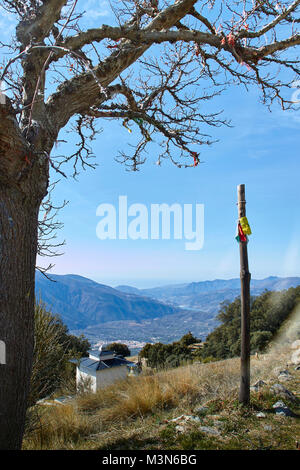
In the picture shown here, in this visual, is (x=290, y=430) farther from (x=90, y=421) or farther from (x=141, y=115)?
(x=141, y=115)

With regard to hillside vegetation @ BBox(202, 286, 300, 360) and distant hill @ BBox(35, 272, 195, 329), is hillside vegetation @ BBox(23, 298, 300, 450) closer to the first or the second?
hillside vegetation @ BBox(202, 286, 300, 360)

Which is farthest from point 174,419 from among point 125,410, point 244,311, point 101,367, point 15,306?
point 101,367

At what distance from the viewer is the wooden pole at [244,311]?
4.09 m

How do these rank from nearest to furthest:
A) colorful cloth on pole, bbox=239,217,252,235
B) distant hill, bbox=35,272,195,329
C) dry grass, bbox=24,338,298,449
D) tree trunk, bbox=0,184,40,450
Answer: tree trunk, bbox=0,184,40,450
dry grass, bbox=24,338,298,449
colorful cloth on pole, bbox=239,217,252,235
distant hill, bbox=35,272,195,329

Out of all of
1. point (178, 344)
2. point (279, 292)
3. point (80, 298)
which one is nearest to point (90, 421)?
point (178, 344)

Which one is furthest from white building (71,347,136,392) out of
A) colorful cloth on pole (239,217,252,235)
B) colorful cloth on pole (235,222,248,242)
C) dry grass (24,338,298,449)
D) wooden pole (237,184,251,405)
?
colorful cloth on pole (239,217,252,235)

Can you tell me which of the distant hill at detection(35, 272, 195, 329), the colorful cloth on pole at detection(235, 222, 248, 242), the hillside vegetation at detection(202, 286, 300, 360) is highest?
the colorful cloth on pole at detection(235, 222, 248, 242)

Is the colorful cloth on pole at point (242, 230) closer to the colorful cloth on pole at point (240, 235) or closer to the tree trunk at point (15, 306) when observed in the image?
the colorful cloth on pole at point (240, 235)

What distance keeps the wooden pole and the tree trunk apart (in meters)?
2.95

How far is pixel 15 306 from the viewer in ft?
7.62

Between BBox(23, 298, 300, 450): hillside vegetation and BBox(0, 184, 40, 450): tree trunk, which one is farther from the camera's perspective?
BBox(23, 298, 300, 450): hillside vegetation

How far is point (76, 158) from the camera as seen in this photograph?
557 centimetres

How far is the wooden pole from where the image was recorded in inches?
161

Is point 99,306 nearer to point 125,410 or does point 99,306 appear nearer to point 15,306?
point 125,410
